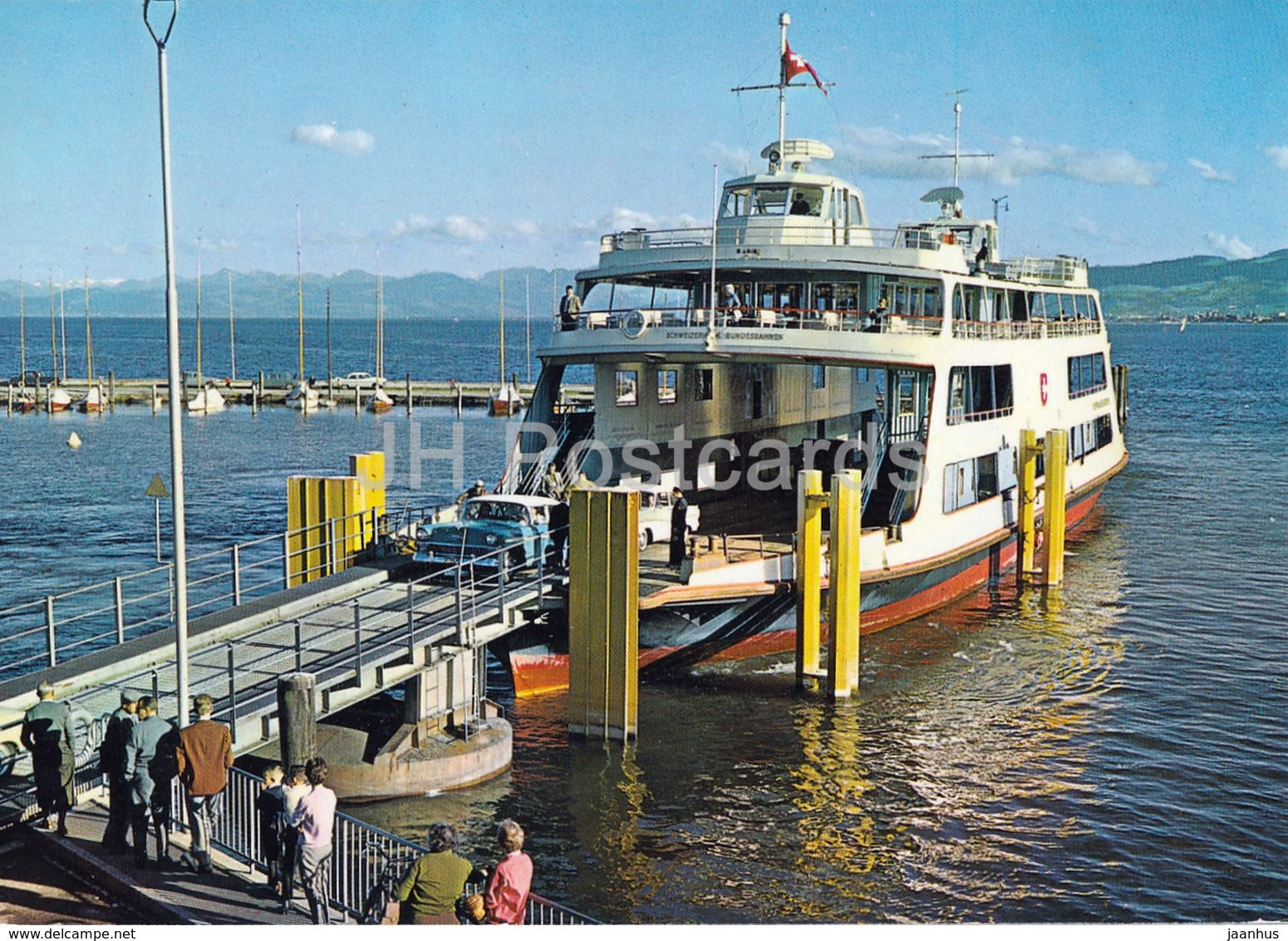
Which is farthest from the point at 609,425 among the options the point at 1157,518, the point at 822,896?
the point at 1157,518

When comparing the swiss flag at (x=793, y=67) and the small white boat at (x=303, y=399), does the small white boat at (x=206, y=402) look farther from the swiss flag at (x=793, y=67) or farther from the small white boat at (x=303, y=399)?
the swiss flag at (x=793, y=67)

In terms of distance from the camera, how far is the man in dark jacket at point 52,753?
13320 mm

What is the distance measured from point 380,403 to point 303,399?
16.1 ft

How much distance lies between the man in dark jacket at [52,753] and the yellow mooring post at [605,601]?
8126 millimetres

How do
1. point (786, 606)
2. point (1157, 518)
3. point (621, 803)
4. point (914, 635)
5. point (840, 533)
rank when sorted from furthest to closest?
point (1157, 518)
point (914, 635)
point (786, 606)
point (840, 533)
point (621, 803)

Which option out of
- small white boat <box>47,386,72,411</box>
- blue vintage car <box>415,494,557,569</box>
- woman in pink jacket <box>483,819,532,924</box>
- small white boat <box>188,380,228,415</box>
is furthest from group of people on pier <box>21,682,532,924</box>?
small white boat <box>47,386,72,411</box>

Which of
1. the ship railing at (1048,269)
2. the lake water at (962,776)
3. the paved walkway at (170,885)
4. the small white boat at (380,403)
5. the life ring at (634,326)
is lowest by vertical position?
the lake water at (962,776)

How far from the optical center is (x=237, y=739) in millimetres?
15805

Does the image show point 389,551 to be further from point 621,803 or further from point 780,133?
point 780,133

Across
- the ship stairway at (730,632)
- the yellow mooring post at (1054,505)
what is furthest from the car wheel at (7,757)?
the yellow mooring post at (1054,505)

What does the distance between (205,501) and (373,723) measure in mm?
32577

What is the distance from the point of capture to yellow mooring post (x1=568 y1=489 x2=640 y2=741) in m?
19.7

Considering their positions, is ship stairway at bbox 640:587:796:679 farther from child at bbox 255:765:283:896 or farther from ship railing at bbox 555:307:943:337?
child at bbox 255:765:283:896

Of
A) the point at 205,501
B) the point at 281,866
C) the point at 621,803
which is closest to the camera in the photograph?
the point at 281,866
